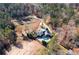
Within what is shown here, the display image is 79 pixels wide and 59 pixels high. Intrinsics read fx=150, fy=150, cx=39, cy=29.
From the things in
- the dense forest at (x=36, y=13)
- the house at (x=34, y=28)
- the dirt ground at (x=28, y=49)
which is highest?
the dense forest at (x=36, y=13)

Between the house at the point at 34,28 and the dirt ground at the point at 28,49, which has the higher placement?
the house at the point at 34,28

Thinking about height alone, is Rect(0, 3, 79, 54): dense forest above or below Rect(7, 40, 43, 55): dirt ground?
above

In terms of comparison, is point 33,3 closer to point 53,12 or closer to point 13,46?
point 53,12

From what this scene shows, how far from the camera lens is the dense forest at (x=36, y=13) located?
1091mm

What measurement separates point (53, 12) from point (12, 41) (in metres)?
0.37

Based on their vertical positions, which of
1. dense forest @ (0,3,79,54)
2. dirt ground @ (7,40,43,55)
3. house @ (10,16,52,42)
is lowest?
dirt ground @ (7,40,43,55)

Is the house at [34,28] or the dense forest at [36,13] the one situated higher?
the dense forest at [36,13]

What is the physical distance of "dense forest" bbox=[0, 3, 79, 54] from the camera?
1091 mm

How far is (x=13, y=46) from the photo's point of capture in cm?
109

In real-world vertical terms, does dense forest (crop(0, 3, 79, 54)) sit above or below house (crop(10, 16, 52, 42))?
above

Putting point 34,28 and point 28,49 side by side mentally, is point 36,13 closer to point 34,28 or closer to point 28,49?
point 34,28

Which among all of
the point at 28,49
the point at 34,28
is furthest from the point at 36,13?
the point at 28,49

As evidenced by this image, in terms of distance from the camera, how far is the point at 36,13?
110 cm
